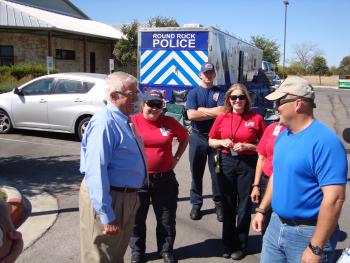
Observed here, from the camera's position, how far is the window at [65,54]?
96.6 ft

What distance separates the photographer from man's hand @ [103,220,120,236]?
3004 millimetres

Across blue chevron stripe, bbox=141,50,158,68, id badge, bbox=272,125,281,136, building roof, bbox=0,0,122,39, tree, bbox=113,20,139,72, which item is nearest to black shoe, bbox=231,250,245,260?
id badge, bbox=272,125,281,136

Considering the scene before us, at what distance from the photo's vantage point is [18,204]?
90.7 inches

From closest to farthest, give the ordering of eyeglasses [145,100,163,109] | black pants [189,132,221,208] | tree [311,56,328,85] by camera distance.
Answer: eyeglasses [145,100,163,109], black pants [189,132,221,208], tree [311,56,328,85]

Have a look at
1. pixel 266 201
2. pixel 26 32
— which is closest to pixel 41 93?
pixel 266 201

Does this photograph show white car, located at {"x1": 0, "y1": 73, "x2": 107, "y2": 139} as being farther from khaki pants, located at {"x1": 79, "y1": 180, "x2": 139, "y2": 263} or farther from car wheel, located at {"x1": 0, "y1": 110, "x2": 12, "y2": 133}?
khaki pants, located at {"x1": 79, "y1": 180, "x2": 139, "y2": 263}

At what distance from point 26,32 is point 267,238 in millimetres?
26532

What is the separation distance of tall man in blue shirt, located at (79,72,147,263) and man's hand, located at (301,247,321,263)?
4.30ft

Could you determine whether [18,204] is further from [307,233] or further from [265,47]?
[265,47]

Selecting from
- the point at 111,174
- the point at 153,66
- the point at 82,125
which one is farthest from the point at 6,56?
the point at 111,174

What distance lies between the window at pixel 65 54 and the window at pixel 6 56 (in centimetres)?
344

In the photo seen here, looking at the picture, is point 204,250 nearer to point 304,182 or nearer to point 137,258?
point 137,258

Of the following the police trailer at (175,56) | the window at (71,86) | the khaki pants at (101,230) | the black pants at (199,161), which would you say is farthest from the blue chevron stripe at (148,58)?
the khaki pants at (101,230)

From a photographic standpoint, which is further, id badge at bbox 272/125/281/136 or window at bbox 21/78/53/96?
window at bbox 21/78/53/96
